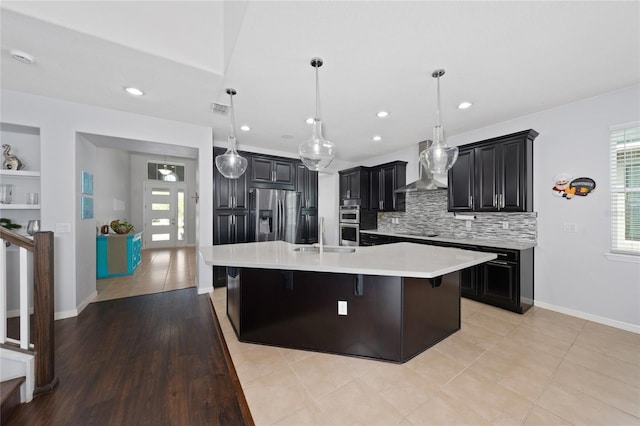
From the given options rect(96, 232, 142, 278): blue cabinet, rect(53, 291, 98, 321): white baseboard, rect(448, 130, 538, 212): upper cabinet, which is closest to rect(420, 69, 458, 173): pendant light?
rect(448, 130, 538, 212): upper cabinet

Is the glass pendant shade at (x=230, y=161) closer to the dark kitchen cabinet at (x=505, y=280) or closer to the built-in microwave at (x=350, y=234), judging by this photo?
the dark kitchen cabinet at (x=505, y=280)

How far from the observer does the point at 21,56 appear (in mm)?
2064

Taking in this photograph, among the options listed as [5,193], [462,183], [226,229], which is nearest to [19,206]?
[5,193]

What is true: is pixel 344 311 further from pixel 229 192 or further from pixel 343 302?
pixel 229 192

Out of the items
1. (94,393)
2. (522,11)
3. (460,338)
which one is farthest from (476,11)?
(94,393)

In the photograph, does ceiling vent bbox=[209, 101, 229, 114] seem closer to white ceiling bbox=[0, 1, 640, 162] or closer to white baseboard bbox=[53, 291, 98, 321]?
white ceiling bbox=[0, 1, 640, 162]

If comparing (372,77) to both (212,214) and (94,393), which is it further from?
(94,393)

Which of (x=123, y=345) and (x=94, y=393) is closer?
(x=94, y=393)

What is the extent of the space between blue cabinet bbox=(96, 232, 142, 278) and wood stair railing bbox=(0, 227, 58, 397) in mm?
3373

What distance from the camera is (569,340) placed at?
239 cm

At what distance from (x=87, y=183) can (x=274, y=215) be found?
272 cm

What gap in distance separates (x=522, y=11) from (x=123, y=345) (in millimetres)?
4188

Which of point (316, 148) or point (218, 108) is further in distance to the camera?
point (218, 108)

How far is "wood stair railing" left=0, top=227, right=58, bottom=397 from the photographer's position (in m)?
1.69
